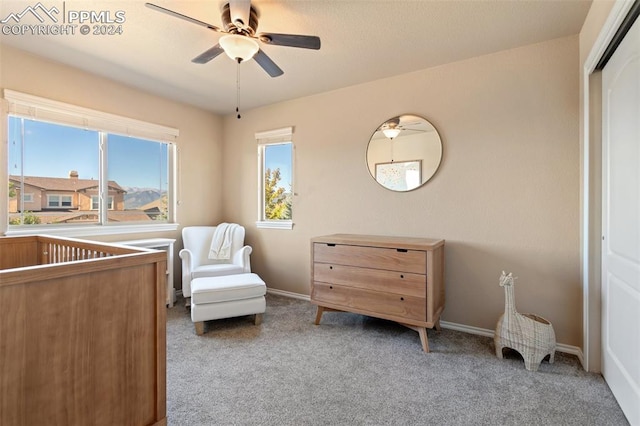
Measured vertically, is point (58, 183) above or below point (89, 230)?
above

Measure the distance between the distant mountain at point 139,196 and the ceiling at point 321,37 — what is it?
1.17 m

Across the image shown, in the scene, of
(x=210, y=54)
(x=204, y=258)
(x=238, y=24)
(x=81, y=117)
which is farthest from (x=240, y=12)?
(x=204, y=258)

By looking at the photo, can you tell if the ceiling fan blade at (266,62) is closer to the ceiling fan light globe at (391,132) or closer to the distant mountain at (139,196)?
the ceiling fan light globe at (391,132)

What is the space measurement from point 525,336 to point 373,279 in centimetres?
112

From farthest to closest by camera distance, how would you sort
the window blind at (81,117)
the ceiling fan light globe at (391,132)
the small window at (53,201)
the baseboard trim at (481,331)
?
1. the ceiling fan light globe at (391,132)
2. the small window at (53,201)
3. the window blind at (81,117)
4. the baseboard trim at (481,331)

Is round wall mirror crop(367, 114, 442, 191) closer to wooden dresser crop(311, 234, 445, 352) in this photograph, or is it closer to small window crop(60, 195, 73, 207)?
wooden dresser crop(311, 234, 445, 352)

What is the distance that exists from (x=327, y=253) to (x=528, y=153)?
73.5 inches

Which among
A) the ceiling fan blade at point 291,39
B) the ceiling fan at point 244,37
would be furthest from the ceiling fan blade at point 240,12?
the ceiling fan blade at point 291,39

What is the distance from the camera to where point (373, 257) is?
100 inches

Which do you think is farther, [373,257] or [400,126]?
[400,126]

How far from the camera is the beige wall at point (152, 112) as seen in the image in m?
2.55

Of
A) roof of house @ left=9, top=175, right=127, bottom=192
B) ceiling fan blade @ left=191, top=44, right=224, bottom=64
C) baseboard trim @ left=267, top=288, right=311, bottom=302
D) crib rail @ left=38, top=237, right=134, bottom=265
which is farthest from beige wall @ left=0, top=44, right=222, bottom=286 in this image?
ceiling fan blade @ left=191, top=44, right=224, bottom=64

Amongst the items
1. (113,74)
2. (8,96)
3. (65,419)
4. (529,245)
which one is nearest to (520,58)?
(529,245)

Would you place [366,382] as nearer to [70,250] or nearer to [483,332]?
[483,332]
